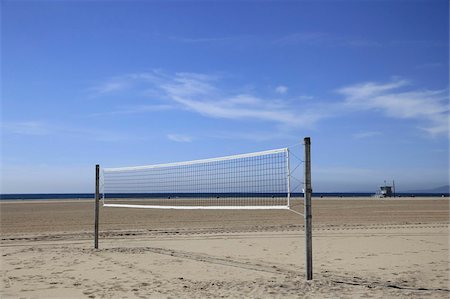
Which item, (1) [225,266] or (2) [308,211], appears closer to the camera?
(2) [308,211]

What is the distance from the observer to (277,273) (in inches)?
270

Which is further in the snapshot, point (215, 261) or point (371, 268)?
point (215, 261)

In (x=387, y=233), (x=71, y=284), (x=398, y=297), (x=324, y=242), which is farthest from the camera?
(x=387, y=233)

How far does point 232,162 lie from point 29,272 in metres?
5.27

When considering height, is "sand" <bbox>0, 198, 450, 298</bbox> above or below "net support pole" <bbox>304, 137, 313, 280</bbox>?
below

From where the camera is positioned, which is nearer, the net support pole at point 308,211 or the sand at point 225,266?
the sand at point 225,266

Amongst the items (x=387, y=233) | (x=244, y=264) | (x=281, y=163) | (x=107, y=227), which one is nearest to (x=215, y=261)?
(x=244, y=264)

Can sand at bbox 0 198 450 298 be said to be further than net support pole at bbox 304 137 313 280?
No

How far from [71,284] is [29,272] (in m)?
1.25

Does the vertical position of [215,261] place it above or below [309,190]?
below

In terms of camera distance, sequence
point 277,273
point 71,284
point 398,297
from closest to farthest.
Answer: point 398,297 < point 71,284 < point 277,273

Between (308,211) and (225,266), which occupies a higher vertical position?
(308,211)

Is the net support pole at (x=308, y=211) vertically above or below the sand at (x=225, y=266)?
above

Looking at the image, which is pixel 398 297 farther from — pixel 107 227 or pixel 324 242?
pixel 107 227
